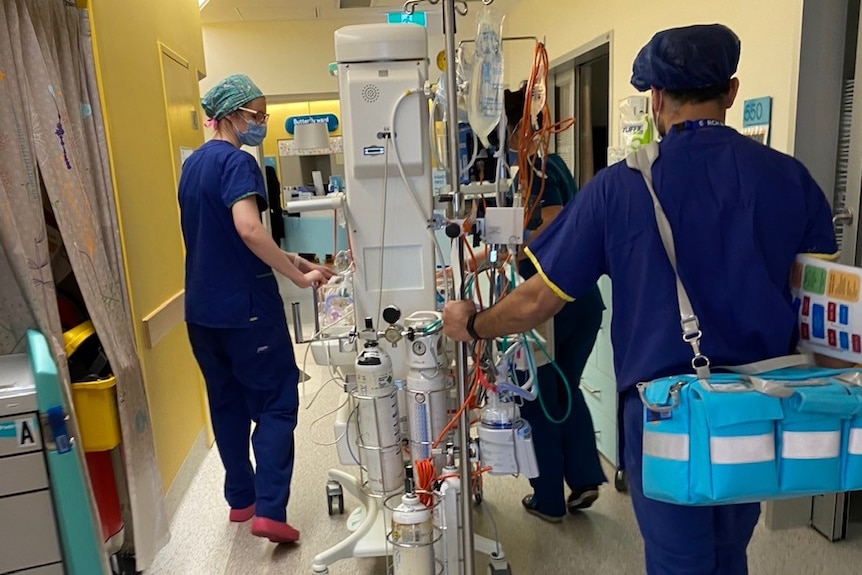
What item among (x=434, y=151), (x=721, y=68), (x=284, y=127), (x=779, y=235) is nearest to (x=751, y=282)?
(x=779, y=235)

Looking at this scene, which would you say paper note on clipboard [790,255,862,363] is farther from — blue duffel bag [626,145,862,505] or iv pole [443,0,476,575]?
iv pole [443,0,476,575]

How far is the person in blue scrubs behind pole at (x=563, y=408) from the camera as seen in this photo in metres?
2.09

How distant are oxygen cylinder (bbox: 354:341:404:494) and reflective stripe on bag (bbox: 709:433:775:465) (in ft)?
2.90

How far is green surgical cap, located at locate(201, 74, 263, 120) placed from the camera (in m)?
2.12

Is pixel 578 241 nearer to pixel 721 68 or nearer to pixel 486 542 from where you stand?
pixel 721 68

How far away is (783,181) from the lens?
1.22m

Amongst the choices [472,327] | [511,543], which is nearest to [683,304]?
[472,327]

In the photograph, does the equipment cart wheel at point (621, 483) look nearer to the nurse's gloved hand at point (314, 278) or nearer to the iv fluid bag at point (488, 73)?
the nurse's gloved hand at point (314, 278)

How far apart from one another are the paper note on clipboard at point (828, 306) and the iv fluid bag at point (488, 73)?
2.33 ft

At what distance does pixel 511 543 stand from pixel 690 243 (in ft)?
4.68

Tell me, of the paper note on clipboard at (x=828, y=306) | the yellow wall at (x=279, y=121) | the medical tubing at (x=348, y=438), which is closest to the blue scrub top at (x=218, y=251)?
the medical tubing at (x=348, y=438)

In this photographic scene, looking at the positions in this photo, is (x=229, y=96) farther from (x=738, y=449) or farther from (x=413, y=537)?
(x=738, y=449)

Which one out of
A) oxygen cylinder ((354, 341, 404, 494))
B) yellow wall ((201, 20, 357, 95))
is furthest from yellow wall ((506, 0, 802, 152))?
yellow wall ((201, 20, 357, 95))

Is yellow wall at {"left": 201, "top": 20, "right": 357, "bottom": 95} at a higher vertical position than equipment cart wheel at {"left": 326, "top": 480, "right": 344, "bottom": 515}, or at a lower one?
higher
